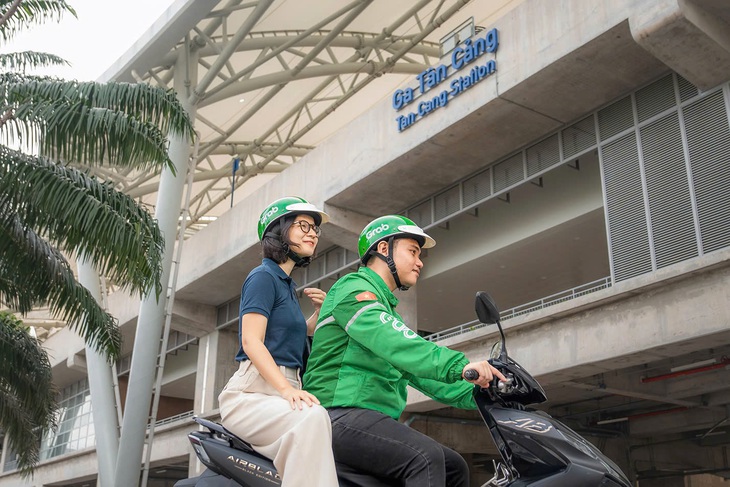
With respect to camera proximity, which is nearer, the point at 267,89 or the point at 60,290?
the point at 60,290

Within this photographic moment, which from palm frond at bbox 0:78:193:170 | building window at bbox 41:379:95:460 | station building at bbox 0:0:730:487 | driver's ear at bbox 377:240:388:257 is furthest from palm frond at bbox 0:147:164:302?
building window at bbox 41:379:95:460

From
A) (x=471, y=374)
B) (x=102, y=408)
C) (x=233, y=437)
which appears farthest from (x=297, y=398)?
(x=102, y=408)

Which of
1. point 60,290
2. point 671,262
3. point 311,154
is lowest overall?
point 60,290

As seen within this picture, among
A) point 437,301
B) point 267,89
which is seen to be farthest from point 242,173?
point 437,301

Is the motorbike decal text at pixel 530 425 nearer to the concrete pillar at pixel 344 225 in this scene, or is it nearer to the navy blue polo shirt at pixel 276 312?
the navy blue polo shirt at pixel 276 312

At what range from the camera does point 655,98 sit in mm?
14812

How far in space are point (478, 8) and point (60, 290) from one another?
23.8 m

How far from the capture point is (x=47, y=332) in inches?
2210

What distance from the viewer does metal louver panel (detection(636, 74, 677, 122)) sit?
14547 mm

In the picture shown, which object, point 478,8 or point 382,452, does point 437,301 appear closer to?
point 478,8

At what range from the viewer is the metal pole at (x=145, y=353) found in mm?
21000

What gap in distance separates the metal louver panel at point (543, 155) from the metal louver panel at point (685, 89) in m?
2.89

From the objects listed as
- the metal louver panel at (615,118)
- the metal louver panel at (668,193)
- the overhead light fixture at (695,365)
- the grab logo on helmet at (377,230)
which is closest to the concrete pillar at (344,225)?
the metal louver panel at (615,118)

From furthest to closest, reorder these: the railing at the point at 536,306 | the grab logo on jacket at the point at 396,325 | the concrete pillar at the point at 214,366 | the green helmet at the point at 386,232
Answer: the concrete pillar at the point at 214,366, the railing at the point at 536,306, the green helmet at the point at 386,232, the grab logo on jacket at the point at 396,325
